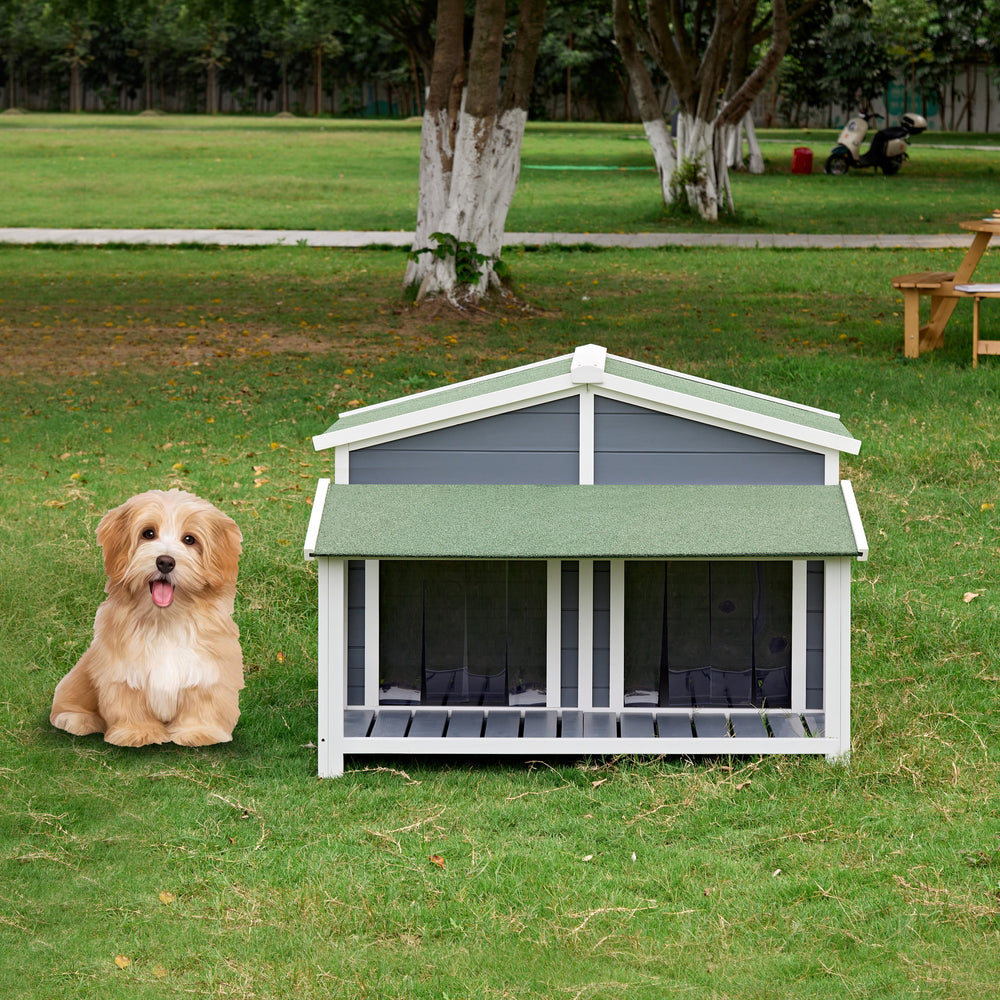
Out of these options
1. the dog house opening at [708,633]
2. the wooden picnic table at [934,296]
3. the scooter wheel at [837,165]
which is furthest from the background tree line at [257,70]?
the dog house opening at [708,633]

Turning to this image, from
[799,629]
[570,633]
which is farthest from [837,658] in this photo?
[570,633]

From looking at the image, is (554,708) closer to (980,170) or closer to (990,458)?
(990,458)

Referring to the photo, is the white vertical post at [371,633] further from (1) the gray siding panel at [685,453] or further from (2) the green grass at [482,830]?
(1) the gray siding panel at [685,453]

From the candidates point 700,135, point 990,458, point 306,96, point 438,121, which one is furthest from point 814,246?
point 306,96

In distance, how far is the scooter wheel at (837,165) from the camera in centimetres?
3497

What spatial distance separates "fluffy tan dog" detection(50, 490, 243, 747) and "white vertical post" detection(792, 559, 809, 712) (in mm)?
2025

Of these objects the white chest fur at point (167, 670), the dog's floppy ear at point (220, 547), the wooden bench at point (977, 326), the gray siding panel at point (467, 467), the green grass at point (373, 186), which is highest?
Answer: the green grass at point (373, 186)

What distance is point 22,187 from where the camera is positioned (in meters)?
29.1

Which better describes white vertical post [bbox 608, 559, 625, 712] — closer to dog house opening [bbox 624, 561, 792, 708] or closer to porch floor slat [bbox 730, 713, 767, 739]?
dog house opening [bbox 624, 561, 792, 708]

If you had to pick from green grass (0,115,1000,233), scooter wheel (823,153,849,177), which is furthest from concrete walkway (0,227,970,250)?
scooter wheel (823,153,849,177)

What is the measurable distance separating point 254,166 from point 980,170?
1799 centimetres

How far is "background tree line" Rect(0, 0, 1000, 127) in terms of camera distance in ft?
154

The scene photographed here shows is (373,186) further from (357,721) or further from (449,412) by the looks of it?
(357,721)

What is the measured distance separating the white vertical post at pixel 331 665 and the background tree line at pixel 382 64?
109 ft
